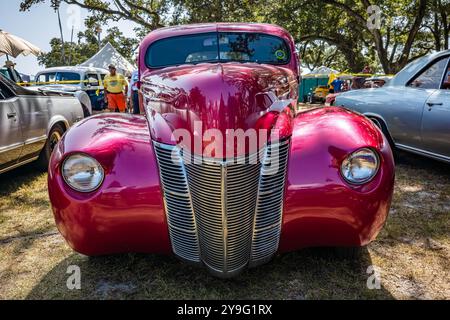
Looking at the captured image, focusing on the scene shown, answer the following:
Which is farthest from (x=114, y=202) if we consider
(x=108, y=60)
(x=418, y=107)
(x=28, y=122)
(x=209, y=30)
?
(x=108, y=60)

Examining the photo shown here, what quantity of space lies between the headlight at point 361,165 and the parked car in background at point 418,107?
8.32 ft

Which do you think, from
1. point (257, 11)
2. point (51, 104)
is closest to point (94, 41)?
point (257, 11)

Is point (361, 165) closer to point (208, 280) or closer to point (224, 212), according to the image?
point (224, 212)

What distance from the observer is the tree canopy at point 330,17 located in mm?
16219

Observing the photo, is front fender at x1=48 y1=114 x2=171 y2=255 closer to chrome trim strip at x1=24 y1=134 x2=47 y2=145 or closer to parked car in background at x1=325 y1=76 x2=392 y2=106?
chrome trim strip at x1=24 y1=134 x2=47 y2=145

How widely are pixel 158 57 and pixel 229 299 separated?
2294 mm

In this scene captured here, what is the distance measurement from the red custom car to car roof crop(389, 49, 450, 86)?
312cm

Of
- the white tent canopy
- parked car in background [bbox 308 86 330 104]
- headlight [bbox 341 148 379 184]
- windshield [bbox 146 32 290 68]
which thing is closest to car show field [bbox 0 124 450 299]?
headlight [bbox 341 148 379 184]

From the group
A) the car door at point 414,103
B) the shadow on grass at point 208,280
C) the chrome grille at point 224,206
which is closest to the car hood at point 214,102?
the chrome grille at point 224,206

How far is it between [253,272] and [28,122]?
3698 mm

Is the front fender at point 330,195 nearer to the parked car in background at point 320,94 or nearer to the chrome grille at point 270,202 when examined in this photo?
the chrome grille at point 270,202

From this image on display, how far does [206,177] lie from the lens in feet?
6.77

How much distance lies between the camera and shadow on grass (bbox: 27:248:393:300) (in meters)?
2.34

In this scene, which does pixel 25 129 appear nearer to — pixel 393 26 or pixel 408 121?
pixel 408 121
